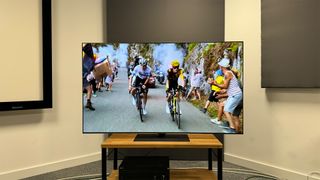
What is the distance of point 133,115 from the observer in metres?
2.45

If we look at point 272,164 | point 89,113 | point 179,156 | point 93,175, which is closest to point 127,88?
point 89,113

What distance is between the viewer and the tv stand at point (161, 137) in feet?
7.99

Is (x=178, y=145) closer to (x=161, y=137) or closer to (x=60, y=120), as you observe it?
(x=161, y=137)

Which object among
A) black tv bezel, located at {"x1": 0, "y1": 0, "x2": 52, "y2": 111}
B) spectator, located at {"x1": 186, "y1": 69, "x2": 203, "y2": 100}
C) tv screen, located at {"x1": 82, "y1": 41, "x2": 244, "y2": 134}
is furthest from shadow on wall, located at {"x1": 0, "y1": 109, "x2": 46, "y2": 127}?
spectator, located at {"x1": 186, "y1": 69, "x2": 203, "y2": 100}

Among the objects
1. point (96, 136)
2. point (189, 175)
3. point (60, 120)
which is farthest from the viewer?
point (96, 136)

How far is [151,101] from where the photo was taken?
2457 millimetres

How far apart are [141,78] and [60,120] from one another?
1289mm

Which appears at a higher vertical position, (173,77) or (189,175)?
(173,77)

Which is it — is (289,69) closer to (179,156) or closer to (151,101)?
(151,101)

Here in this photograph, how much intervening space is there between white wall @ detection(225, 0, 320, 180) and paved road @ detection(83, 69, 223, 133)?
0.85 m

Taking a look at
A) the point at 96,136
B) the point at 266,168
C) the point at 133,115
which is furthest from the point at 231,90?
the point at 96,136

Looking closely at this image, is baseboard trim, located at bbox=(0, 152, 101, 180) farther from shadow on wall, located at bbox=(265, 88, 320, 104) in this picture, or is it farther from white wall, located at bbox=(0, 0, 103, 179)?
shadow on wall, located at bbox=(265, 88, 320, 104)

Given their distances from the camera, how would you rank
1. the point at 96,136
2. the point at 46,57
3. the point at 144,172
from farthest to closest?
the point at 96,136, the point at 46,57, the point at 144,172

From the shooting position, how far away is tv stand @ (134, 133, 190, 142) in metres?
2.44
